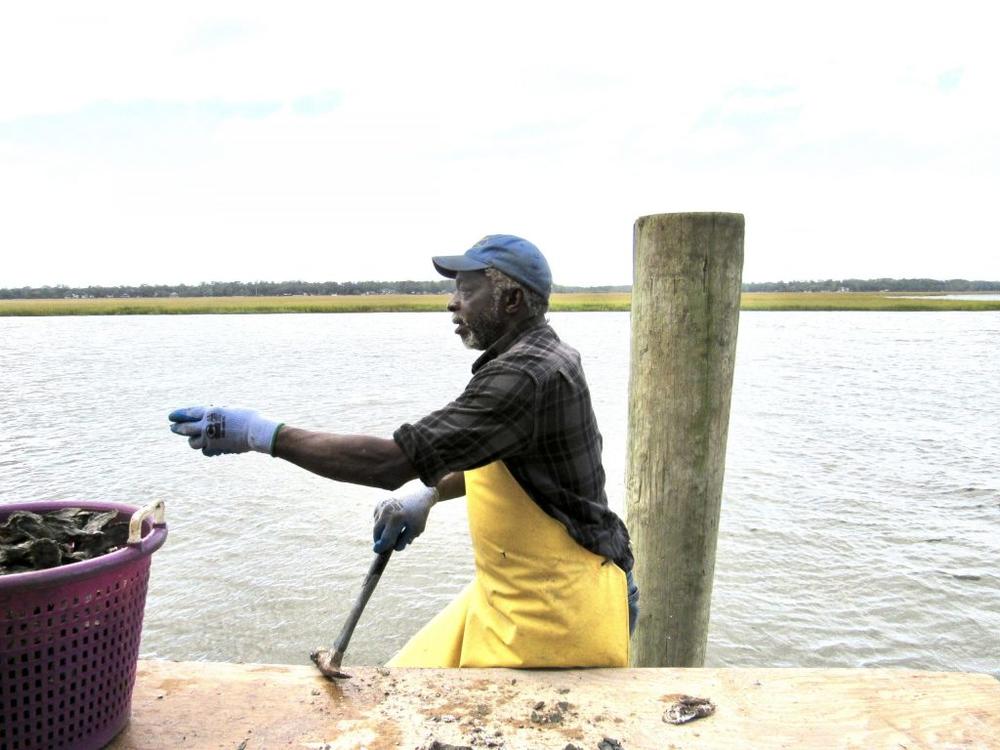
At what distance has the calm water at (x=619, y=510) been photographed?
575cm

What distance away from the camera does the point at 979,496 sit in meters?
8.88

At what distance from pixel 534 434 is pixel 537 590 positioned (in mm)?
596

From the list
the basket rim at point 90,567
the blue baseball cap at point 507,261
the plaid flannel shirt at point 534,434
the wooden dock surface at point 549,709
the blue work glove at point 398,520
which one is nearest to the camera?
the basket rim at point 90,567

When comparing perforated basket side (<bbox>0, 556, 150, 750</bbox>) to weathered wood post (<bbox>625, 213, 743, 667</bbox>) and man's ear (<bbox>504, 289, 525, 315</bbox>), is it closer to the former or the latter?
man's ear (<bbox>504, 289, 525, 315</bbox>)

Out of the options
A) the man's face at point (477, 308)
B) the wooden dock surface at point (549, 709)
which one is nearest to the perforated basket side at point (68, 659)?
the wooden dock surface at point (549, 709)

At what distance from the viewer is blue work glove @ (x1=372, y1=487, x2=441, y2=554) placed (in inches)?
119

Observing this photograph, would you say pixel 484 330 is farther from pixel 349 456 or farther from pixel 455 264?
pixel 349 456

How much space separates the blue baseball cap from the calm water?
12.1 feet

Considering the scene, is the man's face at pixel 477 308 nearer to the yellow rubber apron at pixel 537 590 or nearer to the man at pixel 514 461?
the man at pixel 514 461

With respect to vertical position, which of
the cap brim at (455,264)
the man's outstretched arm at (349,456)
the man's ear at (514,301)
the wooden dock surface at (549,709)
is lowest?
the wooden dock surface at (549,709)

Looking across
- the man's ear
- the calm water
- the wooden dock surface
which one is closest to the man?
the man's ear

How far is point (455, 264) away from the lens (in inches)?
105

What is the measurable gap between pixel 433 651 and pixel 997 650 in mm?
4531

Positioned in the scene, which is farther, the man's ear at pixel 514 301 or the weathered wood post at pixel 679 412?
the weathered wood post at pixel 679 412
